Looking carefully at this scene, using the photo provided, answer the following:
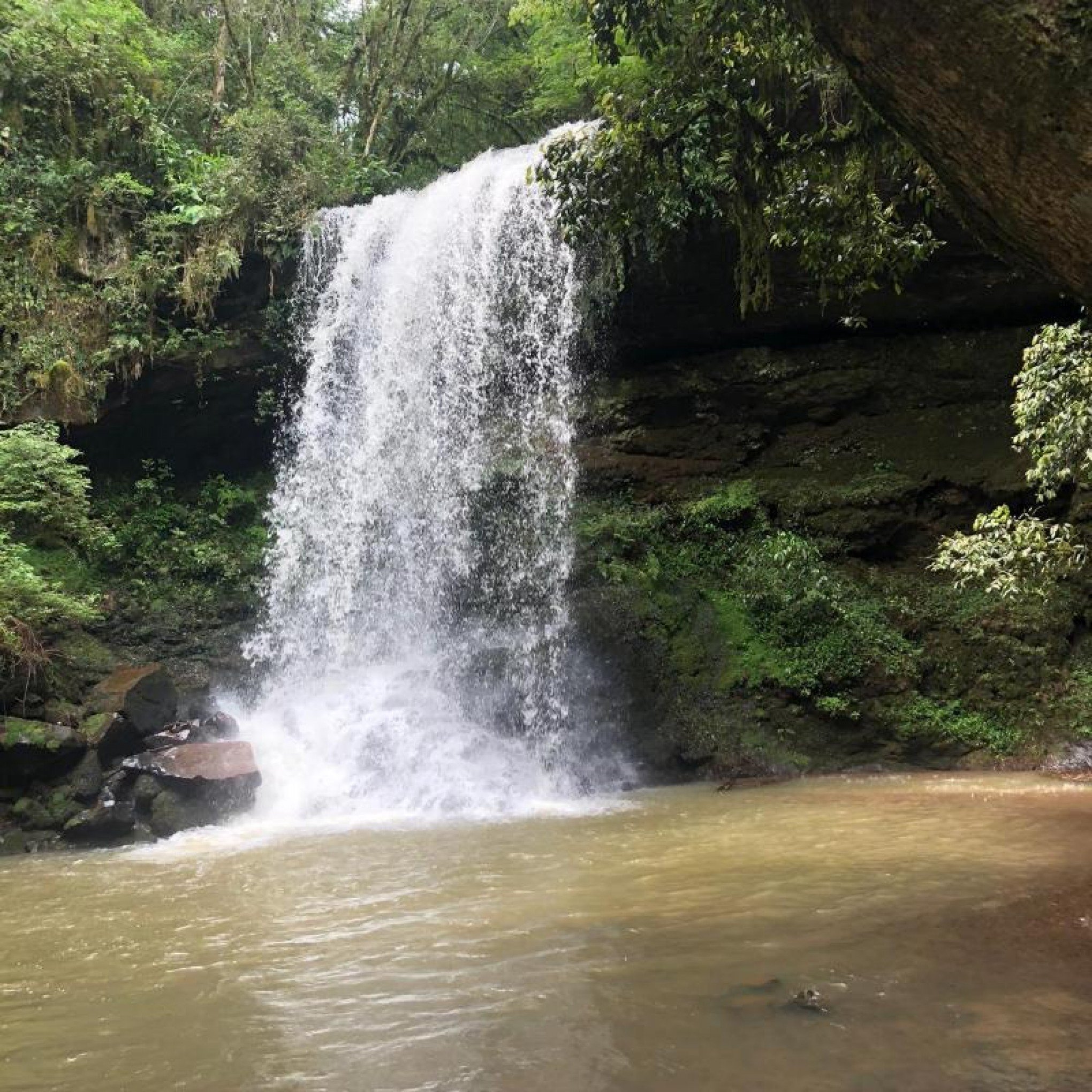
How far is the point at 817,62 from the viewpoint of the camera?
5.97m

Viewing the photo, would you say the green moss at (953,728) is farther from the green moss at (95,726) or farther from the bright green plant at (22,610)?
the bright green plant at (22,610)

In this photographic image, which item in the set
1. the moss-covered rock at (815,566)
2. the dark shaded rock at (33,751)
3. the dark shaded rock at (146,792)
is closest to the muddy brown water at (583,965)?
the dark shaded rock at (146,792)

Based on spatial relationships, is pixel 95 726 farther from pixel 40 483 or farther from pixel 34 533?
pixel 34 533

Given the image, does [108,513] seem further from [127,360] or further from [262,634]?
[262,634]

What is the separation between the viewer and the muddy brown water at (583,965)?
2883 mm

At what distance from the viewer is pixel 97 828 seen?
28.0ft

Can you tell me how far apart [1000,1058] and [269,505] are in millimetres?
13444

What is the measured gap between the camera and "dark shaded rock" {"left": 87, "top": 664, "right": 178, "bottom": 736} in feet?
32.6

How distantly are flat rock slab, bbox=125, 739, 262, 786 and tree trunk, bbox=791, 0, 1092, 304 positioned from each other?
837cm

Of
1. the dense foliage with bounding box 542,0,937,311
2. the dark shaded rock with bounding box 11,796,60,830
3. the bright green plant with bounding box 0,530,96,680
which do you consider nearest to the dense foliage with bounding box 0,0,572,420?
the bright green plant with bounding box 0,530,96,680

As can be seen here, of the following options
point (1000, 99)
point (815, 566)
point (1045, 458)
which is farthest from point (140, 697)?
point (1000, 99)

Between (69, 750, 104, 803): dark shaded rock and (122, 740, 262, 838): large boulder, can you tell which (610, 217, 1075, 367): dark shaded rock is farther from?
(69, 750, 104, 803): dark shaded rock

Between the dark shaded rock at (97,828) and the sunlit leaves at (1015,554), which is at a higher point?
the sunlit leaves at (1015,554)

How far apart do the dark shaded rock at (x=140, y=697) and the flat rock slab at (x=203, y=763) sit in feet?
2.02
